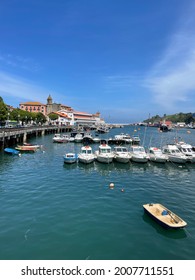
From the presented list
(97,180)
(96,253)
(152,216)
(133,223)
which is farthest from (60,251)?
(97,180)

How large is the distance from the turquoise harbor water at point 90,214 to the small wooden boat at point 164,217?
0.60 metres

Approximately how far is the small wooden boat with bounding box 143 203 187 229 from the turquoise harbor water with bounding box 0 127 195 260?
1.96 ft

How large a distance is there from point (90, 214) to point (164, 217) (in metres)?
6.58

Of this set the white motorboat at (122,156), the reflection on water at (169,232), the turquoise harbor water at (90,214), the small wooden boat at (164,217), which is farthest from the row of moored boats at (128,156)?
the reflection on water at (169,232)

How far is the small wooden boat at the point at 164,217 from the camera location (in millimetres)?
16931

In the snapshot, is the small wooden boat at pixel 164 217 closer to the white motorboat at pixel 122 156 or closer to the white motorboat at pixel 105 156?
the white motorboat at pixel 105 156

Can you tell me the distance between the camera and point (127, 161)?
43219mm

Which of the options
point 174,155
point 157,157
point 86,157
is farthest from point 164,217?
point 174,155

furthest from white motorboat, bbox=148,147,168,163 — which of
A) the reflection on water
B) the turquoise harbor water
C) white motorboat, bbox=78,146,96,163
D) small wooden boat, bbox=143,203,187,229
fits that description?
the reflection on water

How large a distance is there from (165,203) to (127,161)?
2025 cm

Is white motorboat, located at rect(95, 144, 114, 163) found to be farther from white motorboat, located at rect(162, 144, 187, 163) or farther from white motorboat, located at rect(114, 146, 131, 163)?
white motorboat, located at rect(162, 144, 187, 163)

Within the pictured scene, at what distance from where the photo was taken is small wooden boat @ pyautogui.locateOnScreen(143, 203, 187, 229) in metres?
16.9
